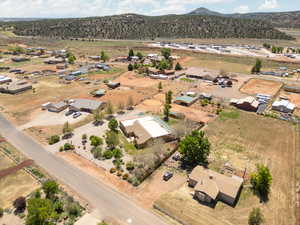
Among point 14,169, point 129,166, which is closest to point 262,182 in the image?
point 129,166

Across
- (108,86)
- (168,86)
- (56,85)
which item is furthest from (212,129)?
(56,85)

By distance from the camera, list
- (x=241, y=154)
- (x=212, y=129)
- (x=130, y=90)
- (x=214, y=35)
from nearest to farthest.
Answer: (x=241, y=154), (x=212, y=129), (x=130, y=90), (x=214, y=35)

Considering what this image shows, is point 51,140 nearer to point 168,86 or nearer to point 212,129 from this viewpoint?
point 212,129

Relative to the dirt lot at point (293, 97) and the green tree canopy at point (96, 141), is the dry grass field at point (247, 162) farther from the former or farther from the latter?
the green tree canopy at point (96, 141)

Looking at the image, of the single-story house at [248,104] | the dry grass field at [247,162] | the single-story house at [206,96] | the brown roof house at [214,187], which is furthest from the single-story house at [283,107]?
the brown roof house at [214,187]

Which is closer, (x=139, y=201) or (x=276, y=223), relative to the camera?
(x=276, y=223)

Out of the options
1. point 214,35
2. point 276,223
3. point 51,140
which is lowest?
point 276,223

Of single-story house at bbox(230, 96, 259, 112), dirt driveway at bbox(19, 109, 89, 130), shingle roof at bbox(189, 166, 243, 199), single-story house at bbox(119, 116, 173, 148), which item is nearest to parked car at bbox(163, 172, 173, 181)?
shingle roof at bbox(189, 166, 243, 199)
